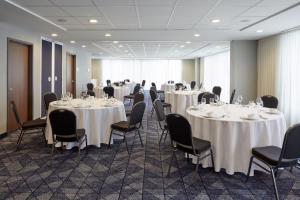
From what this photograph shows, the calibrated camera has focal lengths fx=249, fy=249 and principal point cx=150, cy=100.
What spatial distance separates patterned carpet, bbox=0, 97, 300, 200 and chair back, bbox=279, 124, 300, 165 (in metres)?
0.62

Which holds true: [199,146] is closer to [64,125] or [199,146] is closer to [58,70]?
[64,125]

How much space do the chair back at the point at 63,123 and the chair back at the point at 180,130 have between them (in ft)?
5.02

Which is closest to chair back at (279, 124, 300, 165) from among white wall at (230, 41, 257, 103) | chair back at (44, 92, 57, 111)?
chair back at (44, 92, 57, 111)

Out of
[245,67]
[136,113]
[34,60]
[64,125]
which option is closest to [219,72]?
[245,67]

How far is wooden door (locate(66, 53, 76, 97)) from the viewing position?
35.1 feet

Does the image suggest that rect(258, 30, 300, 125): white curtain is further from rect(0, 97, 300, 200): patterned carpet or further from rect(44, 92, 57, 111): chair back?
rect(44, 92, 57, 111): chair back

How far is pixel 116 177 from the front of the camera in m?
3.61

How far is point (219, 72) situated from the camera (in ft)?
48.6

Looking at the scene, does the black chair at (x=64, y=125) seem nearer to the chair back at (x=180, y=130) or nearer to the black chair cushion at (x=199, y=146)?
the chair back at (x=180, y=130)

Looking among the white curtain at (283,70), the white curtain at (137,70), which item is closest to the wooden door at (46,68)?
the white curtain at (283,70)

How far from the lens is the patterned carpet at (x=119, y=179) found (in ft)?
10.2

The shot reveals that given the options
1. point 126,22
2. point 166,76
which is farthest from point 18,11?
point 166,76

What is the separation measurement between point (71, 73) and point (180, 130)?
9010 millimetres

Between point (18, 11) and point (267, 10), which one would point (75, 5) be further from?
point (267, 10)
